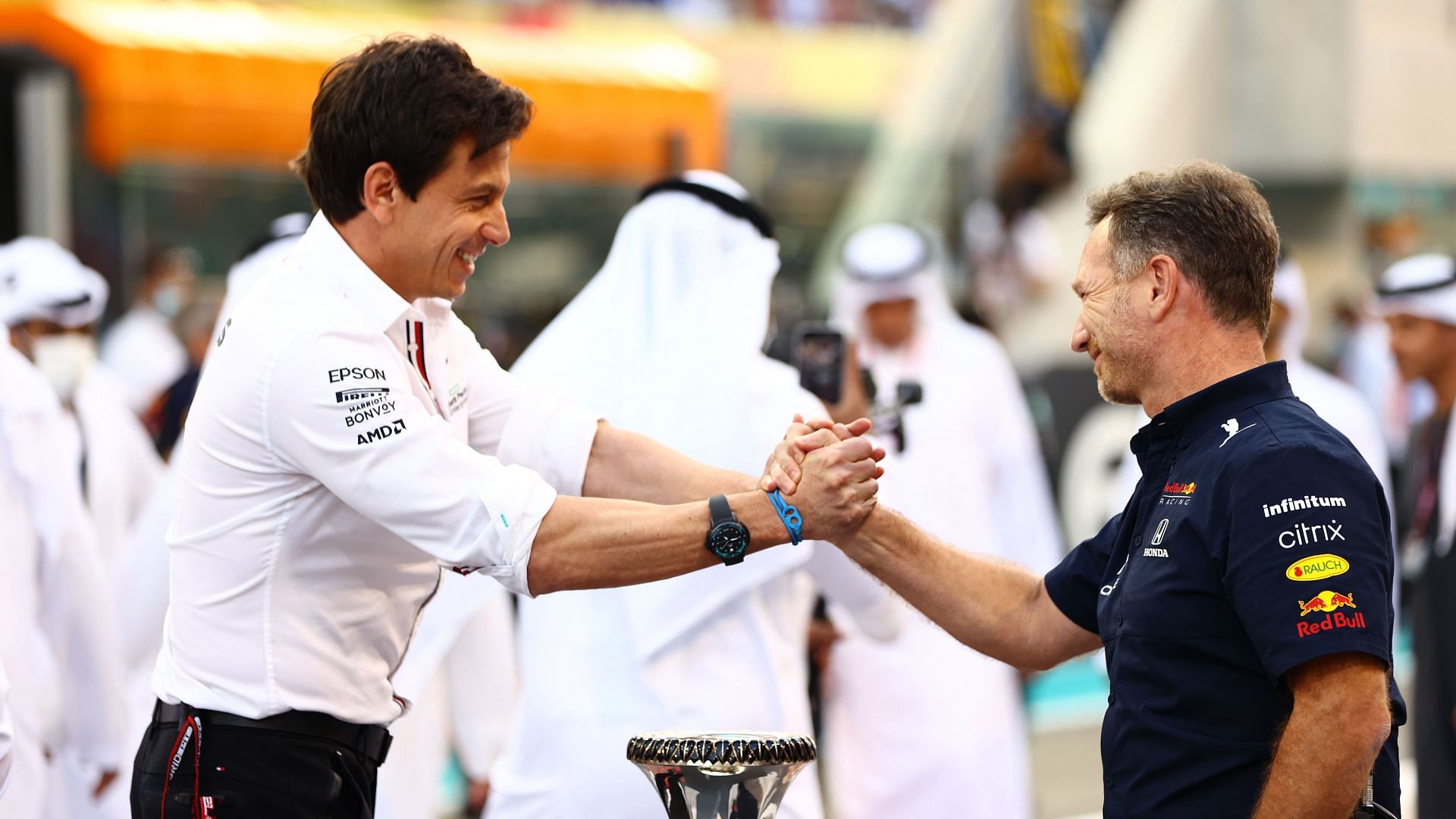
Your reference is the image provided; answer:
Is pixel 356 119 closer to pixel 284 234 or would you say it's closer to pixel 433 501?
pixel 433 501

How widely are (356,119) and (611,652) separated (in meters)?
1.52

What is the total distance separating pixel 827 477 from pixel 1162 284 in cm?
73

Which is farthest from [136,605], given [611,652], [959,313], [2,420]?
[959,313]

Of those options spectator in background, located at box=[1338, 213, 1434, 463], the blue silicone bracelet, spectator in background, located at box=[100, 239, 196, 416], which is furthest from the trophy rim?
spectator in background, located at box=[1338, 213, 1434, 463]

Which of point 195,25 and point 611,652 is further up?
point 195,25

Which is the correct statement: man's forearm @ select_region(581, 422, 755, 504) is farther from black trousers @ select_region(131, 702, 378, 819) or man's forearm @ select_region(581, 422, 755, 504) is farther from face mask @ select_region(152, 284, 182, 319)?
face mask @ select_region(152, 284, 182, 319)

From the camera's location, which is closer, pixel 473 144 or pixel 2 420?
pixel 473 144

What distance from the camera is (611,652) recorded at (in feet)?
13.0

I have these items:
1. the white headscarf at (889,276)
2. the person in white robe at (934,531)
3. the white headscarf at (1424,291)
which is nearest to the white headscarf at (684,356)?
the person in white robe at (934,531)

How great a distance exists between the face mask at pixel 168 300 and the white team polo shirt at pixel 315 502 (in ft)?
25.9

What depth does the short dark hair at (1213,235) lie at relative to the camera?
2680 mm

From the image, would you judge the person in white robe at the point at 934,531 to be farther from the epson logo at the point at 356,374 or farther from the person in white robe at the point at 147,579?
the epson logo at the point at 356,374

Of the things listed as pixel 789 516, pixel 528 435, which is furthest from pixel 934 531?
pixel 789 516

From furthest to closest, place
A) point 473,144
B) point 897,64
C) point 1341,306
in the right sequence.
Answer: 1. point 897,64
2. point 1341,306
3. point 473,144
